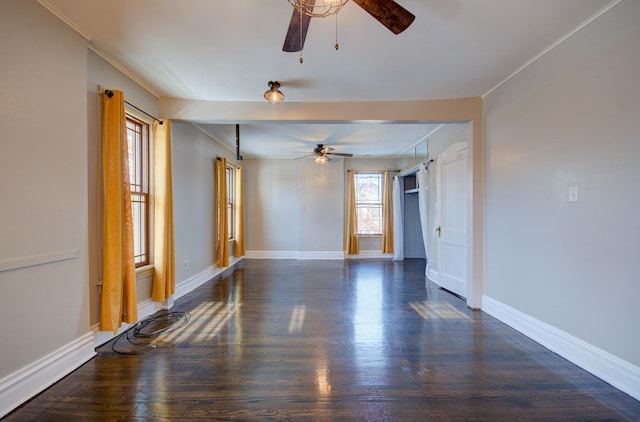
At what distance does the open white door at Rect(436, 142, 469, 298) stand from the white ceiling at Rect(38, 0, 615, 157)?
1.02m

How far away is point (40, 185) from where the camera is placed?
179cm

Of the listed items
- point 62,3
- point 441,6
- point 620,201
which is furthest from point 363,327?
point 62,3

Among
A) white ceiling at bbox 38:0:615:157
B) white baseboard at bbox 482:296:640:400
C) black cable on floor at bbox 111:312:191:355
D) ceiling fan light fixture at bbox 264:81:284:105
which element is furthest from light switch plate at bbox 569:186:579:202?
black cable on floor at bbox 111:312:191:355

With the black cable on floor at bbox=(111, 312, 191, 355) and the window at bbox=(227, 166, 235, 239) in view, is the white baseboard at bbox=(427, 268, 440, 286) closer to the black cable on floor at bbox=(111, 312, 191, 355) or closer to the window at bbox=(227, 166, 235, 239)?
the black cable on floor at bbox=(111, 312, 191, 355)

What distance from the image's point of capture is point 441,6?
1.79 meters

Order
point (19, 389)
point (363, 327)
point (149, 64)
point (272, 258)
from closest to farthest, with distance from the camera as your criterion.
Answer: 1. point (19, 389)
2. point (149, 64)
3. point (363, 327)
4. point (272, 258)

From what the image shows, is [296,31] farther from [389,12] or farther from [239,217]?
[239,217]

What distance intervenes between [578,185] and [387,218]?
479 centimetres

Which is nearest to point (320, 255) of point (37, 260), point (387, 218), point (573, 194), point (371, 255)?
point (371, 255)

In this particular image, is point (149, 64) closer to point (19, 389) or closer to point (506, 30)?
point (19, 389)

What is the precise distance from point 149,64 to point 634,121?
399 cm

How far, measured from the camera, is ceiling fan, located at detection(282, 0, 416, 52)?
58.2 inches

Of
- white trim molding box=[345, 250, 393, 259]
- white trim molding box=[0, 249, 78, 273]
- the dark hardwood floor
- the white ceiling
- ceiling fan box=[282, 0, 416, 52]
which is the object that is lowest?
the dark hardwood floor

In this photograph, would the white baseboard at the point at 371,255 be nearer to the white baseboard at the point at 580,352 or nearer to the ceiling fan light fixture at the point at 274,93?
the white baseboard at the point at 580,352
